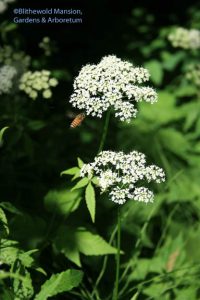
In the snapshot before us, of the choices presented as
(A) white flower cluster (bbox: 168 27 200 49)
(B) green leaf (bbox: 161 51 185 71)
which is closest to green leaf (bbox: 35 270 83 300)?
(A) white flower cluster (bbox: 168 27 200 49)

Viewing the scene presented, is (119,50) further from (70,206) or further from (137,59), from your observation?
(70,206)

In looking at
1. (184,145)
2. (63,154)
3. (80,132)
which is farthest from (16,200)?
(184,145)

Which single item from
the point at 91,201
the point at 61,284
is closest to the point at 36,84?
the point at 91,201

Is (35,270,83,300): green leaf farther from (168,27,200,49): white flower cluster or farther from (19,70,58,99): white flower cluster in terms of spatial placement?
(168,27,200,49): white flower cluster

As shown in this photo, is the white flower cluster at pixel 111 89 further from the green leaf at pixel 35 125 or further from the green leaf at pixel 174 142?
the green leaf at pixel 174 142

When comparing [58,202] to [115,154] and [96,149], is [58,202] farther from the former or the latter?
[96,149]

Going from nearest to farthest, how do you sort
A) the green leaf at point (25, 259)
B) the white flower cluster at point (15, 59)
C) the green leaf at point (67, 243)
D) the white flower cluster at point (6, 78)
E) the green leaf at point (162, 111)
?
the green leaf at point (25, 259) < the green leaf at point (67, 243) < the white flower cluster at point (6, 78) < the white flower cluster at point (15, 59) < the green leaf at point (162, 111)

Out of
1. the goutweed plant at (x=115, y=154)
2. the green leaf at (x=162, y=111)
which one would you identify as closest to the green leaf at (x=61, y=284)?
the goutweed plant at (x=115, y=154)
